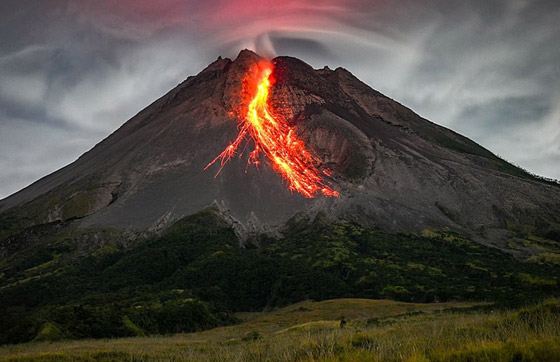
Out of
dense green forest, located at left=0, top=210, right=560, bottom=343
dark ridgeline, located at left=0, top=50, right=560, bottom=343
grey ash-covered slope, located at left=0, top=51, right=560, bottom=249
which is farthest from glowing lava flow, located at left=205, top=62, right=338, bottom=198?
dense green forest, located at left=0, top=210, right=560, bottom=343

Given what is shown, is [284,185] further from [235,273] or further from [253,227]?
[235,273]

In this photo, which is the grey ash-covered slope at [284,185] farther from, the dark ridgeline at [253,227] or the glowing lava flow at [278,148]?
the glowing lava flow at [278,148]

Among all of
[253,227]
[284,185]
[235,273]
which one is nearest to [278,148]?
[284,185]

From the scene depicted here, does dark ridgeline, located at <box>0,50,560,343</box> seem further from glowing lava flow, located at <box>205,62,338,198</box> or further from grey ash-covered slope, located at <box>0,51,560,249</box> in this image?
glowing lava flow, located at <box>205,62,338,198</box>

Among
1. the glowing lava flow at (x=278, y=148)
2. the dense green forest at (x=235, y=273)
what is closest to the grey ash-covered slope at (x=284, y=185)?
the glowing lava flow at (x=278, y=148)

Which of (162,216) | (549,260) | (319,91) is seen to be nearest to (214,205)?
(162,216)

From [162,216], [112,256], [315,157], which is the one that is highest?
[315,157]

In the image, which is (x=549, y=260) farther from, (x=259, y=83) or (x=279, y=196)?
(x=259, y=83)
